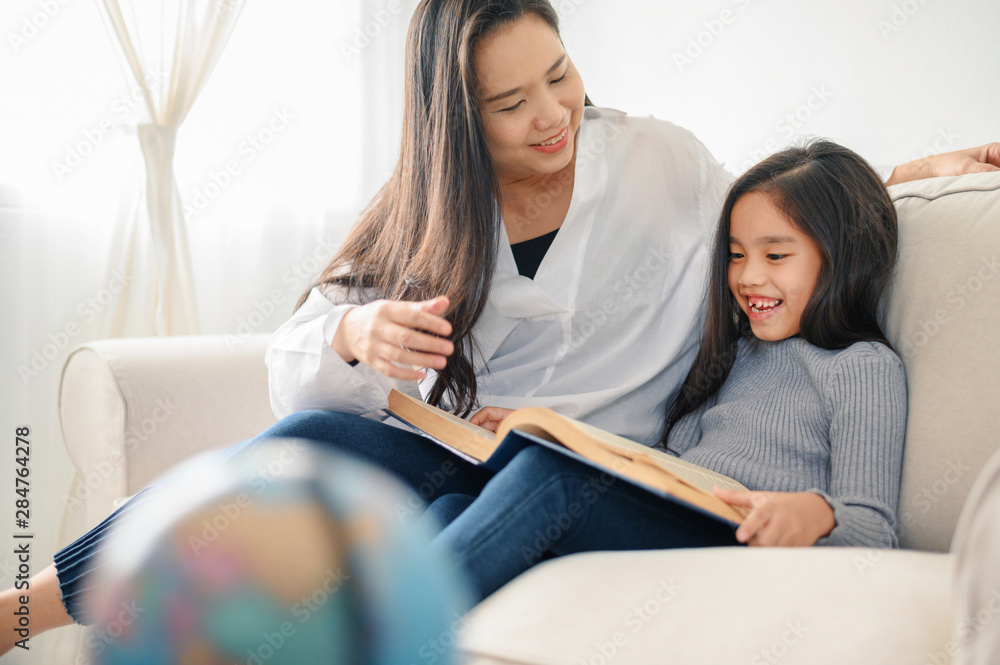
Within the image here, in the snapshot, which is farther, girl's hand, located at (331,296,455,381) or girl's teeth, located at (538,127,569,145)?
girl's teeth, located at (538,127,569,145)

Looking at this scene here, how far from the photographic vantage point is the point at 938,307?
84cm

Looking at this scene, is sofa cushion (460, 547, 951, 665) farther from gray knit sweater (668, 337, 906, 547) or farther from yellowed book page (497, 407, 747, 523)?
gray knit sweater (668, 337, 906, 547)

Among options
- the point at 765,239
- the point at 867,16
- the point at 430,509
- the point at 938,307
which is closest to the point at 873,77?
the point at 867,16

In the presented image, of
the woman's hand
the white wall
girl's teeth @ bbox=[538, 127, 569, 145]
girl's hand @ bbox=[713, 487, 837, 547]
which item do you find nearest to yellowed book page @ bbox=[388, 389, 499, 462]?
girl's hand @ bbox=[713, 487, 837, 547]

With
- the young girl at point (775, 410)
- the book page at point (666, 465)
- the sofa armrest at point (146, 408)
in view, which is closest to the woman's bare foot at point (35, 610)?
the sofa armrest at point (146, 408)

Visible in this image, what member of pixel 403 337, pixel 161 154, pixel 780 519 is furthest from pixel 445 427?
pixel 161 154

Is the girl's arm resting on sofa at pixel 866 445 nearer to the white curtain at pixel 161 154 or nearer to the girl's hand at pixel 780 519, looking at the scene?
the girl's hand at pixel 780 519

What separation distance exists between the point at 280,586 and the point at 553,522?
0.83 feet

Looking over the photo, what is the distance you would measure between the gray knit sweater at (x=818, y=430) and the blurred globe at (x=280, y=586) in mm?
408

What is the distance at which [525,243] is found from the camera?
1.18m

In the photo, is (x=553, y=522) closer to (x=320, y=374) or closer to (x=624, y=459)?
(x=624, y=459)

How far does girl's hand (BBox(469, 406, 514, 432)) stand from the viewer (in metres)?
1.03

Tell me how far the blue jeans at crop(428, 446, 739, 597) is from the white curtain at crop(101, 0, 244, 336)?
157 centimetres

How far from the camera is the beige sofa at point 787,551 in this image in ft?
1.75
